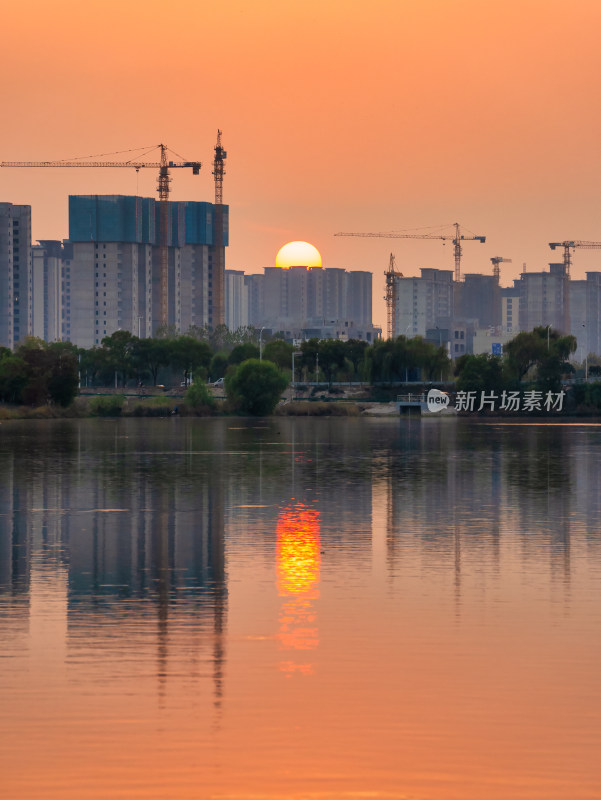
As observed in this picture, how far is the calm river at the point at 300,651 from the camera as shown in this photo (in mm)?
10180

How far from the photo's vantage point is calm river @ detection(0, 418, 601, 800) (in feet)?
33.4

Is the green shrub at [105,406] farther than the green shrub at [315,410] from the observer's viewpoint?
No

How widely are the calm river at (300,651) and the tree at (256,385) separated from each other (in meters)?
125

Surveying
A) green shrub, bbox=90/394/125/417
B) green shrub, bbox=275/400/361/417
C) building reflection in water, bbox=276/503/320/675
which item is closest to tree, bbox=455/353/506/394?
green shrub, bbox=275/400/361/417

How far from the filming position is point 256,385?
520ft

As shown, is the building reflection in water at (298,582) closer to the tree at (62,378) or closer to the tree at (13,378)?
the tree at (13,378)

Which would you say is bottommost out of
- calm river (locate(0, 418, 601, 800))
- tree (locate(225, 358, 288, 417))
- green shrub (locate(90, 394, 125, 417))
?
calm river (locate(0, 418, 601, 800))

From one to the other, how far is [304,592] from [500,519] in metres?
11.9

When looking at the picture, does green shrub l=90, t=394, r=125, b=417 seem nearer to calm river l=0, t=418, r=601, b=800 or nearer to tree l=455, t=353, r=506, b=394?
tree l=455, t=353, r=506, b=394

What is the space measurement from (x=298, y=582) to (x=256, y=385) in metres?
139

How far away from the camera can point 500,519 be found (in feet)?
96.9

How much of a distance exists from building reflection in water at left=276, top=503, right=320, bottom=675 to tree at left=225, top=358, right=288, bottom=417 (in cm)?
12629

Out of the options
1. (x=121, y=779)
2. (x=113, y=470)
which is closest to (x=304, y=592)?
(x=121, y=779)

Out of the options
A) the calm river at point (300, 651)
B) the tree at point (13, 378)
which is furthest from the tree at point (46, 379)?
the calm river at point (300, 651)
